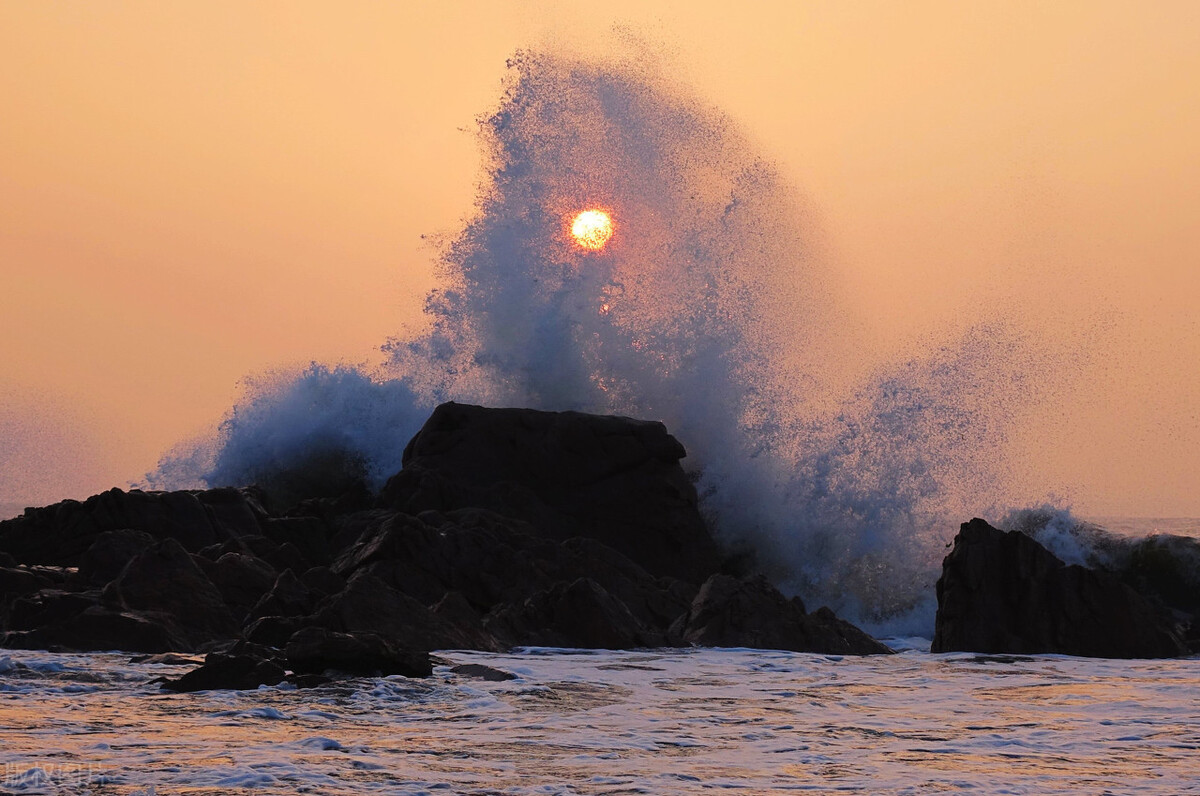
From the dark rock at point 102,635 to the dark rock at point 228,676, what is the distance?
1.71 m

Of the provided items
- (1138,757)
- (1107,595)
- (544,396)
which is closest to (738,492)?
(544,396)

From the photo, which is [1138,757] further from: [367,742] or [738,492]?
[738,492]

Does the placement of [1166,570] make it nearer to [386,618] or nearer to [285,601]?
[386,618]

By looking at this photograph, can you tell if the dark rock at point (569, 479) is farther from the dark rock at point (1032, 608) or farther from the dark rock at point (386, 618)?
the dark rock at point (386, 618)

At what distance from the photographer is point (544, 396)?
22125 mm

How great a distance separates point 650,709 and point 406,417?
15294 millimetres

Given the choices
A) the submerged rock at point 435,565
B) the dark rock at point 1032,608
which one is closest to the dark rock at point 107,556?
the submerged rock at point 435,565

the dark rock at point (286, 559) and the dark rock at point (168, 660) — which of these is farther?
the dark rock at point (286, 559)

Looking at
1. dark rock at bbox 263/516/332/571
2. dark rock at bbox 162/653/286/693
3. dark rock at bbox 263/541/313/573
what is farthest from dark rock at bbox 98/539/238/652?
dark rock at bbox 263/516/332/571

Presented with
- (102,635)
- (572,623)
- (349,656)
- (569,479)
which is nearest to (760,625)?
(572,623)

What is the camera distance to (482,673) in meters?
8.65

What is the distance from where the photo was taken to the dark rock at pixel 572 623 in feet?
34.8

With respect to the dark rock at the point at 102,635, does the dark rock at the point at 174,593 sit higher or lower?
higher

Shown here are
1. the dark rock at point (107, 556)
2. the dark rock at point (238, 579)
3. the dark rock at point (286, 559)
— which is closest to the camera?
the dark rock at point (238, 579)
